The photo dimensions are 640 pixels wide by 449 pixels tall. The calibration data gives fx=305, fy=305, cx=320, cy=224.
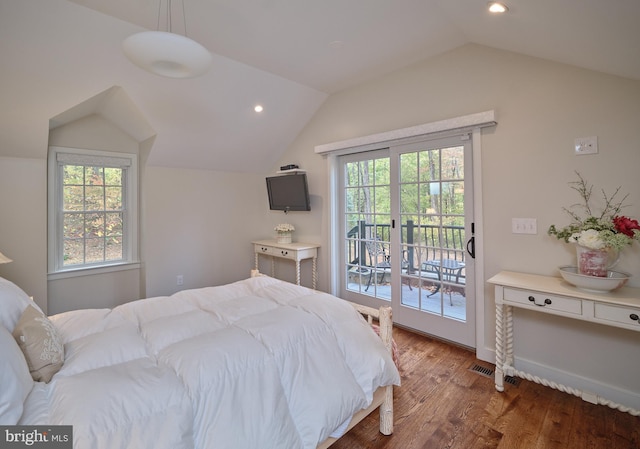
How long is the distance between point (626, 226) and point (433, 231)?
137 cm

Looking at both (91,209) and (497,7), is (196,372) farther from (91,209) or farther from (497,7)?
(91,209)

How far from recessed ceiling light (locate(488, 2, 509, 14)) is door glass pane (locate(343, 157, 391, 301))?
1670mm

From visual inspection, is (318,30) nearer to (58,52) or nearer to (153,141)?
(58,52)

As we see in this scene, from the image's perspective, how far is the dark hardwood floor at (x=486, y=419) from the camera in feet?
5.66

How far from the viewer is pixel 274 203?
4.46 meters

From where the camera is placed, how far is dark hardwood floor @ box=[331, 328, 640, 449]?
5.66ft

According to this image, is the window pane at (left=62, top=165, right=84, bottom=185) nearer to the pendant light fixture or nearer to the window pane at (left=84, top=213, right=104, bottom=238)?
the window pane at (left=84, top=213, right=104, bottom=238)

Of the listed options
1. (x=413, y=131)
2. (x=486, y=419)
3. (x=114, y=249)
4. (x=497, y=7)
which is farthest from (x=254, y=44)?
(x=486, y=419)

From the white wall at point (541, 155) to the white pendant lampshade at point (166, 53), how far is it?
2.22 meters

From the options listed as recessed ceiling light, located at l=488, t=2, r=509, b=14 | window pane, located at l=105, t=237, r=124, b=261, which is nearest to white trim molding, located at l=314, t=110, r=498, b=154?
recessed ceiling light, located at l=488, t=2, r=509, b=14

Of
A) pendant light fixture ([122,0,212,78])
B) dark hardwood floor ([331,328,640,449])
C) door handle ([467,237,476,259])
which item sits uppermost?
pendant light fixture ([122,0,212,78])

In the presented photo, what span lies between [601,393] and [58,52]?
15.4 feet

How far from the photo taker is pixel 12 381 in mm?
955

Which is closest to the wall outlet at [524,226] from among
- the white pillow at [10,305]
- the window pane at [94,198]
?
the white pillow at [10,305]
